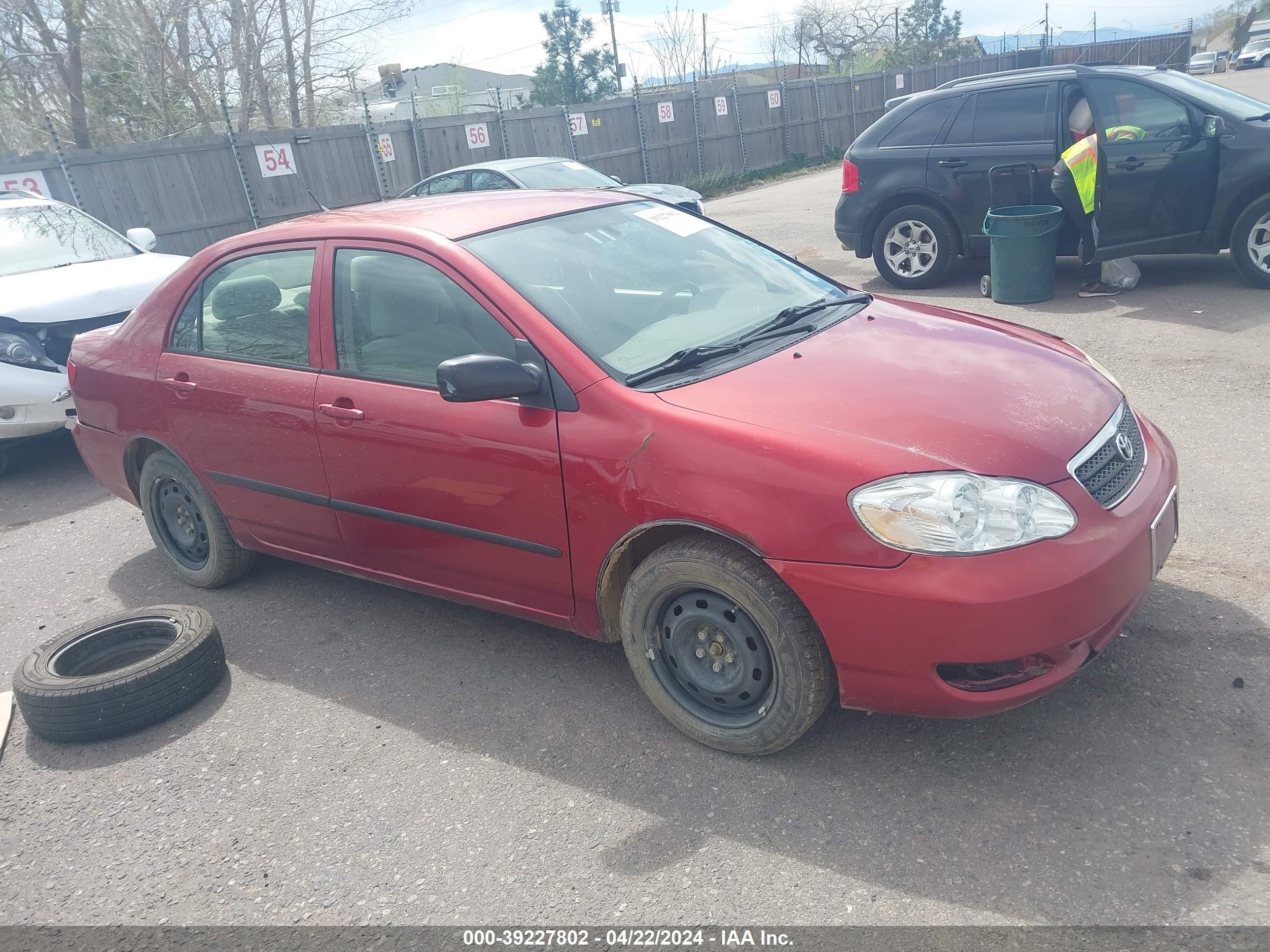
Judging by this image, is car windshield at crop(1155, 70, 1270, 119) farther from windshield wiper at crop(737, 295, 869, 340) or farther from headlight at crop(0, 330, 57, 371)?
headlight at crop(0, 330, 57, 371)

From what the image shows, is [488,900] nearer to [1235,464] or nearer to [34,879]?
[34,879]

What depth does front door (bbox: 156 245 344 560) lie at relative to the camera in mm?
3936

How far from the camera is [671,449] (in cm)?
295

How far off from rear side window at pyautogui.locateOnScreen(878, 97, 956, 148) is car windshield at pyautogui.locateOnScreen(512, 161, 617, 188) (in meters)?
4.13

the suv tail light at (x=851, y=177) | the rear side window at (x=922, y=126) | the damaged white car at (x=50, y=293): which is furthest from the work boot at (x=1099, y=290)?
the damaged white car at (x=50, y=293)

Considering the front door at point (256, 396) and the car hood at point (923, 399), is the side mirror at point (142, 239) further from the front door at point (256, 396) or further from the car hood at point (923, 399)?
the car hood at point (923, 399)

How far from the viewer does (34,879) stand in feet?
9.71

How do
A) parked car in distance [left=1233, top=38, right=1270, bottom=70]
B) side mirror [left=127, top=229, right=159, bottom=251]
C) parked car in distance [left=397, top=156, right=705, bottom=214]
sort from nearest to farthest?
side mirror [left=127, top=229, right=159, bottom=251]
parked car in distance [left=397, top=156, right=705, bottom=214]
parked car in distance [left=1233, top=38, right=1270, bottom=70]

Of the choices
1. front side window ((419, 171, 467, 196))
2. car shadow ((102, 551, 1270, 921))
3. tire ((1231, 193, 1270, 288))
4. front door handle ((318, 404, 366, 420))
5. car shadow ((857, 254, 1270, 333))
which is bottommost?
car shadow ((102, 551, 1270, 921))

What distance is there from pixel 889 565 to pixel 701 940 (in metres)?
1.07

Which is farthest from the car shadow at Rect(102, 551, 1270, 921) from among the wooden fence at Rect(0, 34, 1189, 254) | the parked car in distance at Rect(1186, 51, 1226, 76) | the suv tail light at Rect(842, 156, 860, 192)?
the parked car in distance at Rect(1186, 51, 1226, 76)

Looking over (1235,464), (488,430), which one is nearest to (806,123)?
(1235,464)

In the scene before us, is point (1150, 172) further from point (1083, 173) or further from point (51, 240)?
point (51, 240)

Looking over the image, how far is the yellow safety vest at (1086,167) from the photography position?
7.81 meters
